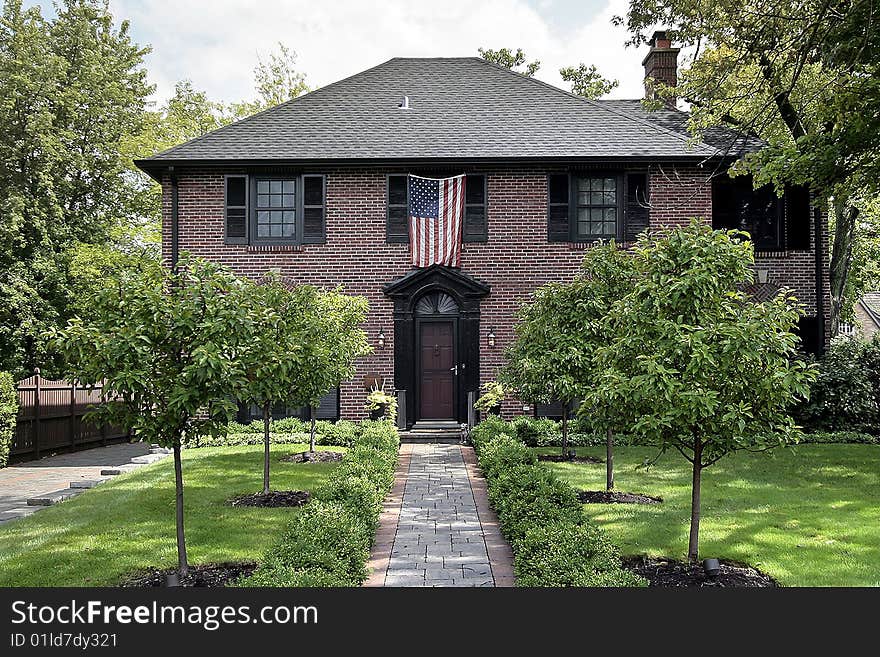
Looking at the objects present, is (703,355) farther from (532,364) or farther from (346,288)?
(346,288)

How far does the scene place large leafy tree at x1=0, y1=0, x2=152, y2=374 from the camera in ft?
76.2

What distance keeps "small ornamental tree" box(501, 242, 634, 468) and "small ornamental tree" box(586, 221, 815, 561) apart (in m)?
2.64

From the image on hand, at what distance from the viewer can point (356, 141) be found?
1886 cm

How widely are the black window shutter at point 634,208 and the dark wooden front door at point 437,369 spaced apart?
469 cm

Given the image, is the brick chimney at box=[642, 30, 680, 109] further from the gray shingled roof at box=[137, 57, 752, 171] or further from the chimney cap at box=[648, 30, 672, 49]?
the gray shingled roof at box=[137, 57, 752, 171]

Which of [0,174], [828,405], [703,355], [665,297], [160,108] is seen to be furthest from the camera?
[160,108]

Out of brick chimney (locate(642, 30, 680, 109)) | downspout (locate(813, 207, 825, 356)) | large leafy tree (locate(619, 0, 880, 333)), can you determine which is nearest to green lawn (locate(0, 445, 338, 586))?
large leafy tree (locate(619, 0, 880, 333))

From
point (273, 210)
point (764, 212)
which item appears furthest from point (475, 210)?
point (764, 212)

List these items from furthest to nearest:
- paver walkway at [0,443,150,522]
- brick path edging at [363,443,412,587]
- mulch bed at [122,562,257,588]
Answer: paver walkway at [0,443,150,522] → brick path edging at [363,443,412,587] → mulch bed at [122,562,257,588]

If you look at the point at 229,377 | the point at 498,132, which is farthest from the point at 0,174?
the point at 229,377

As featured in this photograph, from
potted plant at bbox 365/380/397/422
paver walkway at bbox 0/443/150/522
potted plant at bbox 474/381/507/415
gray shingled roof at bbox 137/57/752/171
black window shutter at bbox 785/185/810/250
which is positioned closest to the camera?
paver walkway at bbox 0/443/150/522

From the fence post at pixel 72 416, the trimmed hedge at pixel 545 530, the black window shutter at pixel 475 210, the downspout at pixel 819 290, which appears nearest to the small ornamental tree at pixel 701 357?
the trimmed hedge at pixel 545 530

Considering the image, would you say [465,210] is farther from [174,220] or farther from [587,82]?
[587,82]

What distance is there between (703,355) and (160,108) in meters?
29.5
